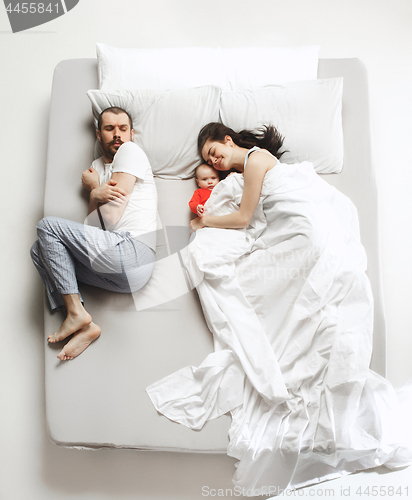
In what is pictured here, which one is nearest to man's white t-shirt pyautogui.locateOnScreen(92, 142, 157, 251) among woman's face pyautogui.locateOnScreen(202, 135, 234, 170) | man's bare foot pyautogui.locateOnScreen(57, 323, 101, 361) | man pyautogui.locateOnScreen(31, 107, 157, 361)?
man pyautogui.locateOnScreen(31, 107, 157, 361)

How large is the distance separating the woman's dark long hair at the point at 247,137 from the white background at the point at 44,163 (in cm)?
36

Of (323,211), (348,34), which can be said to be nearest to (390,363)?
(323,211)

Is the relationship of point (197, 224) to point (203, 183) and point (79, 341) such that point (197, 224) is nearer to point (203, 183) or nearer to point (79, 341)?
point (203, 183)

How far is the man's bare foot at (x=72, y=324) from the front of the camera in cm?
137

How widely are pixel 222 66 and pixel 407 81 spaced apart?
1093 millimetres

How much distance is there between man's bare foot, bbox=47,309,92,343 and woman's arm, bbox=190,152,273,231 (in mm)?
600

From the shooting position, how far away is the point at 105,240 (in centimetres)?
140

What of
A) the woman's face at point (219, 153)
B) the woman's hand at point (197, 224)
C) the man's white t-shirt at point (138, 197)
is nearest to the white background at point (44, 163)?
the woman's face at point (219, 153)

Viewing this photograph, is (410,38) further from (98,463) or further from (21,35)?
(98,463)

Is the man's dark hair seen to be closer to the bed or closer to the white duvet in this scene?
the bed

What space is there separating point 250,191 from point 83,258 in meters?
0.66

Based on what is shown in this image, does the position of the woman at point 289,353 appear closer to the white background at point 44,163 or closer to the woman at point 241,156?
the woman at point 241,156

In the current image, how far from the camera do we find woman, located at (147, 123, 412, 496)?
1.26 m

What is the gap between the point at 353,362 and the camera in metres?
1.27
